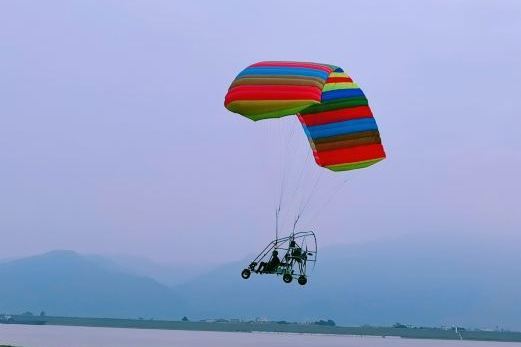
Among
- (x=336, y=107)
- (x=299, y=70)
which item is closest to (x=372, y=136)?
(x=336, y=107)

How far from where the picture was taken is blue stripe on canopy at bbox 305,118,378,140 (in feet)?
116

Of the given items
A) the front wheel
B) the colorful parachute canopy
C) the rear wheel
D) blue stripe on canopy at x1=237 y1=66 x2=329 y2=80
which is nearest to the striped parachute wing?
the colorful parachute canopy

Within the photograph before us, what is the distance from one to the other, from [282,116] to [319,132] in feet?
19.3

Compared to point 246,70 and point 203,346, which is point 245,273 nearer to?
point 246,70

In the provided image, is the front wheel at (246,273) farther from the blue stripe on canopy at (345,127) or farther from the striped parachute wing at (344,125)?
the blue stripe on canopy at (345,127)

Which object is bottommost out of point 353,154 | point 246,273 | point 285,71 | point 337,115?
point 246,273

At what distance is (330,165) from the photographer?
3562 centimetres

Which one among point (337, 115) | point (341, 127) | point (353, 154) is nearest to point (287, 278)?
point (353, 154)

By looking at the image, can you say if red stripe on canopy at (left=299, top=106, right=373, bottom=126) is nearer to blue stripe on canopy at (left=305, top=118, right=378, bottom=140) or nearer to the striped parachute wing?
the striped parachute wing

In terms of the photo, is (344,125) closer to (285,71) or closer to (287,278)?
(285,71)

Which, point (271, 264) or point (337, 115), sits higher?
point (337, 115)

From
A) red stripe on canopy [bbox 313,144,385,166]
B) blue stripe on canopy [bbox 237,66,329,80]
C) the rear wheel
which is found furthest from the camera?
red stripe on canopy [bbox 313,144,385,166]

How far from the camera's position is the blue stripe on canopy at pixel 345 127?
35.3 m

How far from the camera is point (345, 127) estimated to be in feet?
116
